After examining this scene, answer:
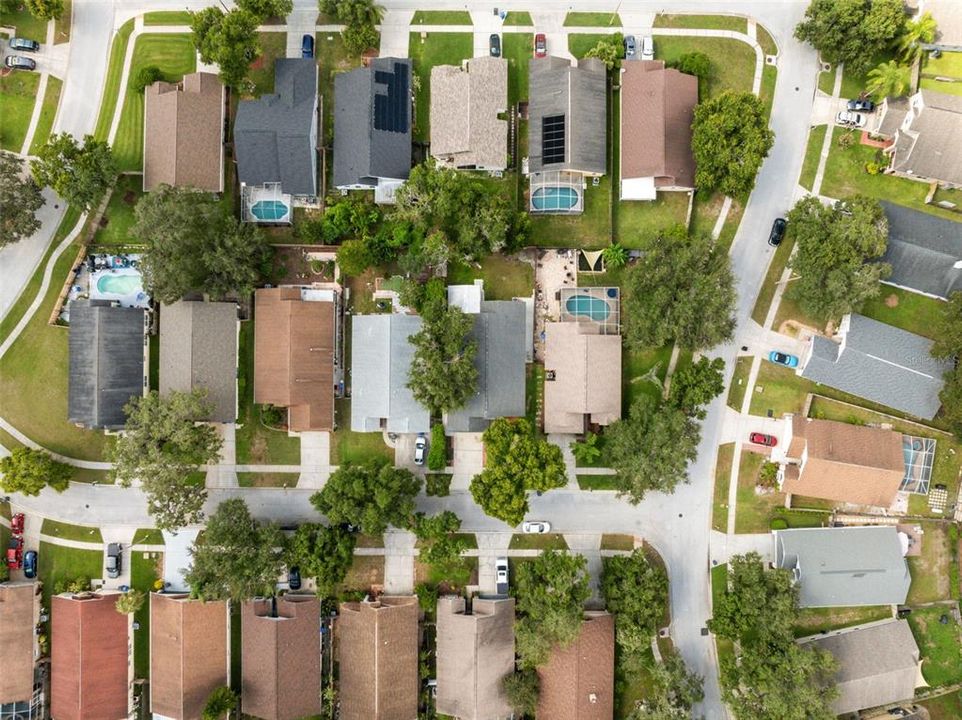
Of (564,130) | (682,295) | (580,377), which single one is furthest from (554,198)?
(580,377)

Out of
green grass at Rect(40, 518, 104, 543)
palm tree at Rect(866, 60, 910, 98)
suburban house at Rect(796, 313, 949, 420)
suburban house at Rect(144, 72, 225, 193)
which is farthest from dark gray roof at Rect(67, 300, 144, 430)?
palm tree at Rect(866, 60, 910, 98)

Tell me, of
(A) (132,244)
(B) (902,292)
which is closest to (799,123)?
(B) (902,292)

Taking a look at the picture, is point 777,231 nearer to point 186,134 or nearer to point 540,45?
point 540,45

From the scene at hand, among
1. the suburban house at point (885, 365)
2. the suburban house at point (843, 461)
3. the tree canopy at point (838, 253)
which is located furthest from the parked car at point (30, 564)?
the tree canopy at point (838, 253)

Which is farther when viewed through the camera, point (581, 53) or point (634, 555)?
point (581, 53)

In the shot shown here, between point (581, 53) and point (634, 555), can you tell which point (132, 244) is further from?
point (634, 555)

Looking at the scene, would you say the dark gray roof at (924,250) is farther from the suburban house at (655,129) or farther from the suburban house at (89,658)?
the suburban house at (89,658)
